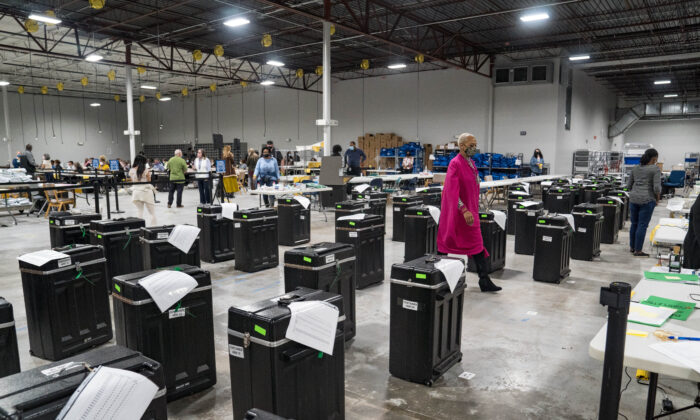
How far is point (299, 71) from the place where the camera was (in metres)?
22.0

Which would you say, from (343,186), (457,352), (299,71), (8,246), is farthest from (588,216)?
(299,71)

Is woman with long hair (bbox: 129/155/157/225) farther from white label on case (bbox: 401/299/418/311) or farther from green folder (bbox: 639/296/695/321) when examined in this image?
green folder (bbox: 639/296/695/321)

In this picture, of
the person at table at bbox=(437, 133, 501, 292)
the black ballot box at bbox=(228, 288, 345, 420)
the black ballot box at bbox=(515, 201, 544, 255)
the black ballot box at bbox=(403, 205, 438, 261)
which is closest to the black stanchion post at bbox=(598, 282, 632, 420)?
the black ballot box at bbox=(228, 288, 345, 420)

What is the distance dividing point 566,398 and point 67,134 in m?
32.7

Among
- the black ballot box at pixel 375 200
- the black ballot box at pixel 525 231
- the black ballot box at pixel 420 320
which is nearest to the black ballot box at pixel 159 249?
the black ballot box at pixel 420 320

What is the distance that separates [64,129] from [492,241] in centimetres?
3048

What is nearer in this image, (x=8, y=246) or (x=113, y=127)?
(x=8, y=246)

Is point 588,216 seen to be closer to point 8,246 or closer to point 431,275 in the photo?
point 431,275

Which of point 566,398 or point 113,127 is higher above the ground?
point 113,127

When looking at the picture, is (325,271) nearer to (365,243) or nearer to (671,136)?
(365,243)

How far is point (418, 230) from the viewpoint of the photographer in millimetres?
6457

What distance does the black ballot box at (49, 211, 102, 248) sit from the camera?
5.34 metres

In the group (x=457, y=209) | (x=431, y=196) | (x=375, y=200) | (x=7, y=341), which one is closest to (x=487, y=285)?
(x=457, y=209)

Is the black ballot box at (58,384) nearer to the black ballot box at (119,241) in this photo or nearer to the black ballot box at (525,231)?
the black ballot box at (119,241)
